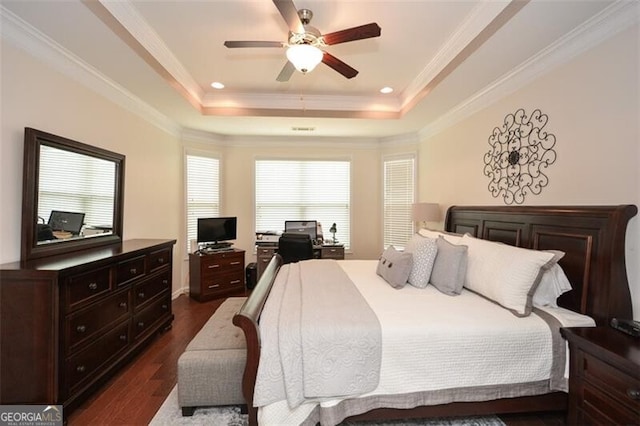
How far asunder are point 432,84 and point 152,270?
136 inches

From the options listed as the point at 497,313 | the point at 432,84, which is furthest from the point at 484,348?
the point at 432,84

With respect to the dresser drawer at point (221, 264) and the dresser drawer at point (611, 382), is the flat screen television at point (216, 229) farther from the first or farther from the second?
the dresser drawer at point (611, 382)

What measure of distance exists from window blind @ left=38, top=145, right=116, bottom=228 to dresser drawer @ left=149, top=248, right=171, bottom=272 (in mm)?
538

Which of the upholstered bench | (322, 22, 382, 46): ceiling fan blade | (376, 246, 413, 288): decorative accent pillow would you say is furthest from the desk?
(322, 22, 382, 46): ceiling fan blade

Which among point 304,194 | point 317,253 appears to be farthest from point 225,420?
point 304,194

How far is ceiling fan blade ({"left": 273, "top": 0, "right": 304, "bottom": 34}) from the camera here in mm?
1576

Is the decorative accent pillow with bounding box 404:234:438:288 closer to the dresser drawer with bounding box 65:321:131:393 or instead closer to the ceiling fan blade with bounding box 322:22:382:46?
the ceiling fan blade with bounding box 322:22:382:46

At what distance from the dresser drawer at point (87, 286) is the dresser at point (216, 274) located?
1.81 m

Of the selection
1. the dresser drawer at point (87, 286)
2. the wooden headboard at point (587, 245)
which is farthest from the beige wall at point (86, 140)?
the wooden headboard at point (587, 245)

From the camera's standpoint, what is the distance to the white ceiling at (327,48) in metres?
1.86

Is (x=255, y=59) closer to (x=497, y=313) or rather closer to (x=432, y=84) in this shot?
(x=432, y=84)

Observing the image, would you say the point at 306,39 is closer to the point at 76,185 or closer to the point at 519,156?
the point at 519,156

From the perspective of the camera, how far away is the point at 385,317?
1699 millimetres

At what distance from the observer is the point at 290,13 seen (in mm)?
1661
